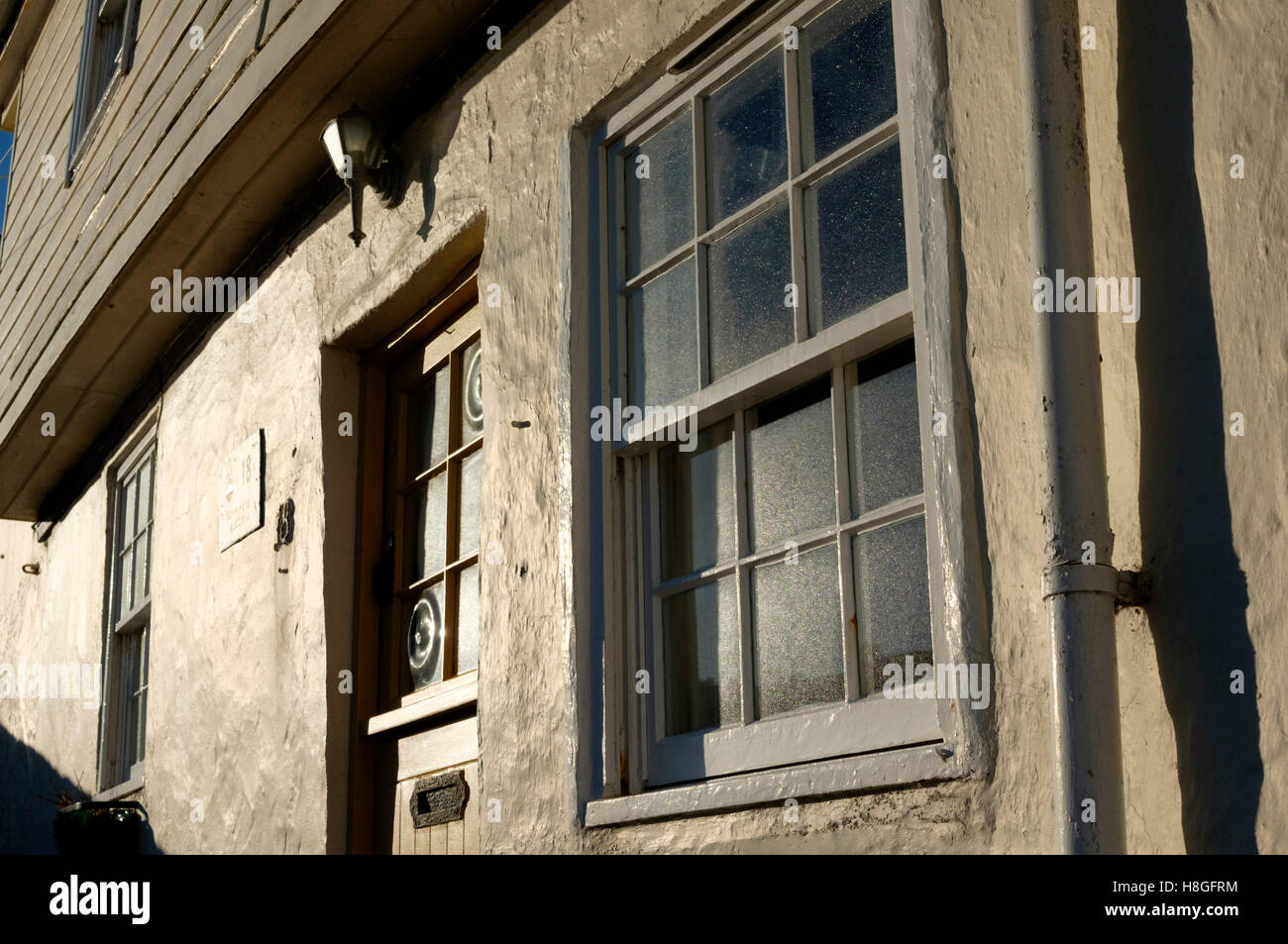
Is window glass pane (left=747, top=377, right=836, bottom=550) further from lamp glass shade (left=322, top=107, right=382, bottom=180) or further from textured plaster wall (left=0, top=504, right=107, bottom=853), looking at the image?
textured plaster wall (left=0, top=504, right=107, bottom=853)

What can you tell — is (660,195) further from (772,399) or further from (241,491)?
(241,491)

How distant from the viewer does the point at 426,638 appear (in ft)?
17.4

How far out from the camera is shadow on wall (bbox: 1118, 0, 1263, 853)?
247 cm

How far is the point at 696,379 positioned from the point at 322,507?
2.11 meters

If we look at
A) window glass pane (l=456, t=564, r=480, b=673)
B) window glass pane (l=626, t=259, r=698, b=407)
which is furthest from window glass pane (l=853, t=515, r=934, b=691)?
window glass pane (l=456, t=564, r=480, b=673)

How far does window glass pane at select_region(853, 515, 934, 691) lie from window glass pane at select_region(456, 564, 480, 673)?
74.4 inches

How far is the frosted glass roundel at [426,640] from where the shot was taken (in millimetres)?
5211

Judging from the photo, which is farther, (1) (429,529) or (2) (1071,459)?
(1) (429,529)

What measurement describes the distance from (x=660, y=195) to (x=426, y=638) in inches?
73.9

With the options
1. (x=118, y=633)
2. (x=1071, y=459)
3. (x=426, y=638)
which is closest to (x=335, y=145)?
(x=426, y=638)

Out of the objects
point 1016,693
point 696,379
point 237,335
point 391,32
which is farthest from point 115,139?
point 1016,693

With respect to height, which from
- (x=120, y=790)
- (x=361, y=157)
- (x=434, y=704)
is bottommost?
(x=120, y=790)
